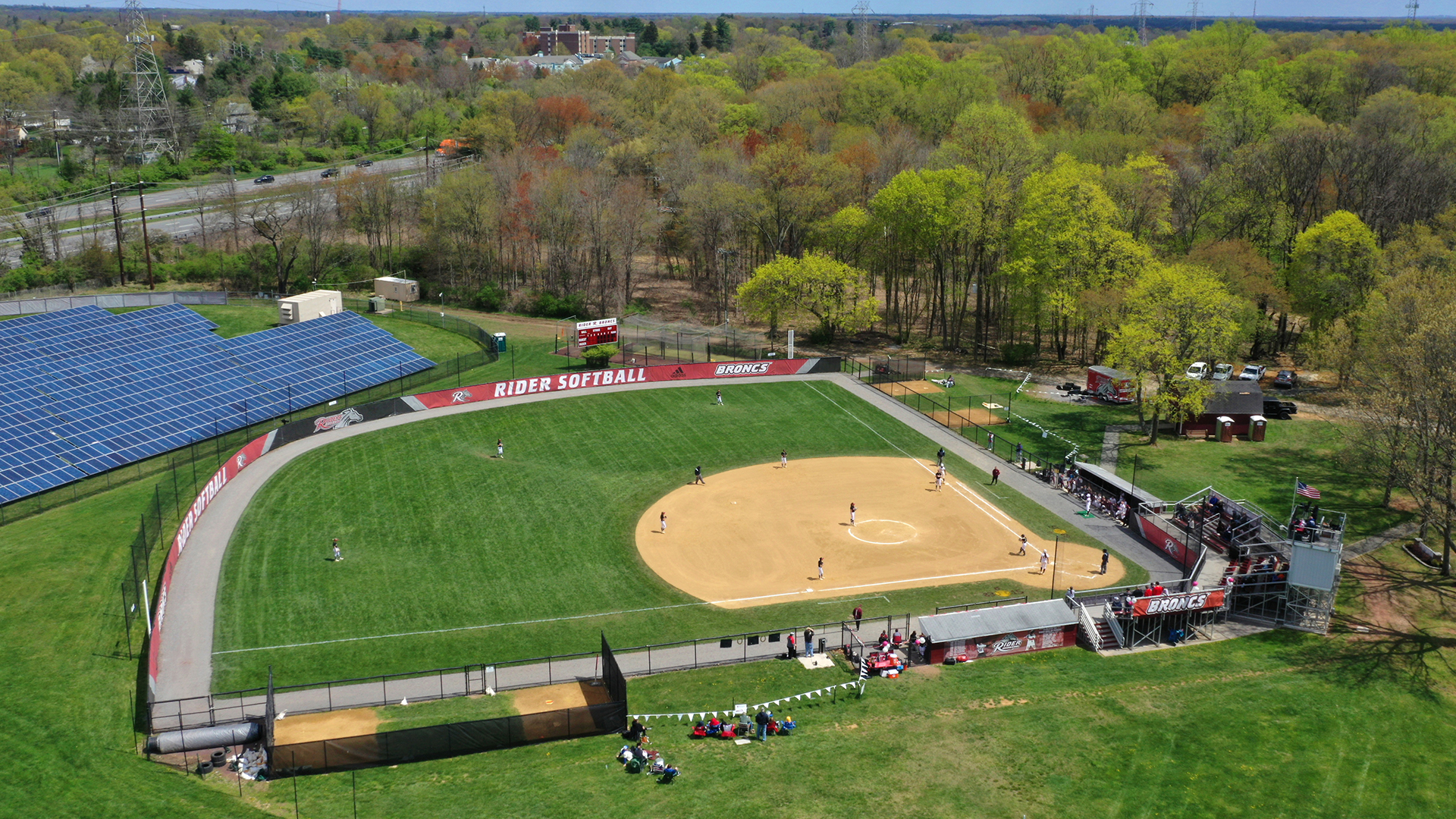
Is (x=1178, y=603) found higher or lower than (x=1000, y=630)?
higher

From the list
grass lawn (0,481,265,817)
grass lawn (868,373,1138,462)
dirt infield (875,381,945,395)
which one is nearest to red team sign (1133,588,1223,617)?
grass lawn (868,373,1138,462)

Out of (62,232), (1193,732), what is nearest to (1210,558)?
(1193,732)

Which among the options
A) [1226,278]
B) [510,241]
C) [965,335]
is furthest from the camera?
[510,241]

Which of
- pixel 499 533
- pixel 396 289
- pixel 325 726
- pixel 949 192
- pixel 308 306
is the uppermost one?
pixel 949 192

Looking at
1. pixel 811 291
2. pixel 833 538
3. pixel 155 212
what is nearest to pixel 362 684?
pixel 833 538

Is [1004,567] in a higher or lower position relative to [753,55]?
lower

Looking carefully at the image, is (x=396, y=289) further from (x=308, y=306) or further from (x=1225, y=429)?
(x=1225, y=429)

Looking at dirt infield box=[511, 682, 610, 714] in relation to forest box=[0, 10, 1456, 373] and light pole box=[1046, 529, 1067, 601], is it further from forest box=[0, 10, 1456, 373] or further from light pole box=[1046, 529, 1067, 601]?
forest box=[0, 10, 1456, 373]

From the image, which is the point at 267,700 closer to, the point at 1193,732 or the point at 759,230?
the point at 1193,732
